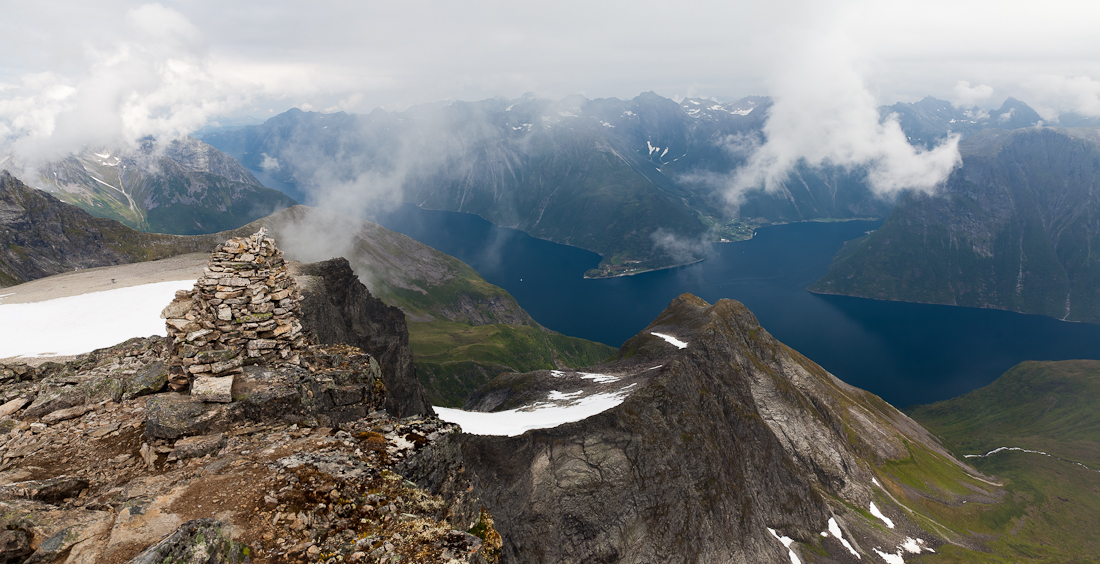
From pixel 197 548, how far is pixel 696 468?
5110 centimetres

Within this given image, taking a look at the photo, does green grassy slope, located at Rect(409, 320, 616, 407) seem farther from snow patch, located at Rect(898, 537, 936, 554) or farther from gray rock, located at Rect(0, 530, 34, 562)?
gray rock, located at Rect(0, 530, 34, 562)

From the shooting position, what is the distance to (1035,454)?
136875 mm

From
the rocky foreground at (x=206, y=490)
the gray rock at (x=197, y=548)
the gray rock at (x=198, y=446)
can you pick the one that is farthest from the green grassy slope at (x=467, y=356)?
the gray rock at (x=197, y=548)

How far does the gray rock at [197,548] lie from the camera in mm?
9258

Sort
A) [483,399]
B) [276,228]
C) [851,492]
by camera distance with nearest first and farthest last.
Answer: [851,492] < [483,399] < [276,228]

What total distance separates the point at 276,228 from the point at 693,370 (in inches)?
7509

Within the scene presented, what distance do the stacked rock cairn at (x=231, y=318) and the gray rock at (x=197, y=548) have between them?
6117 millimetres

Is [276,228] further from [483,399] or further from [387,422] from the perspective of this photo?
[387,422]

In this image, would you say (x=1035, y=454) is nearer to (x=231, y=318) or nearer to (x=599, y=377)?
(x=599, y=377)

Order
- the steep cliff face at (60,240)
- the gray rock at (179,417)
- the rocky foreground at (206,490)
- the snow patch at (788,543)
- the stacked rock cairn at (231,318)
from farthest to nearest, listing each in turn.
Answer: the steep cliff face at (60,240) < the snow patch at (788,543) < the stacked rock cairn at (231,318) < the gray rock at (179,417) < the rocky foreground at (206,490)

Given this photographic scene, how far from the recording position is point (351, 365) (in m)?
18.9

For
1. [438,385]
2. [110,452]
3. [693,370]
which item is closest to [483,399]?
[693,370]

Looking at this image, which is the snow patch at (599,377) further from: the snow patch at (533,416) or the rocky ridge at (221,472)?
the rocky ridge at (221,472)

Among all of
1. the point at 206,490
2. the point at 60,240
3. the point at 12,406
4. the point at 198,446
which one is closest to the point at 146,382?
the point at 12,406
